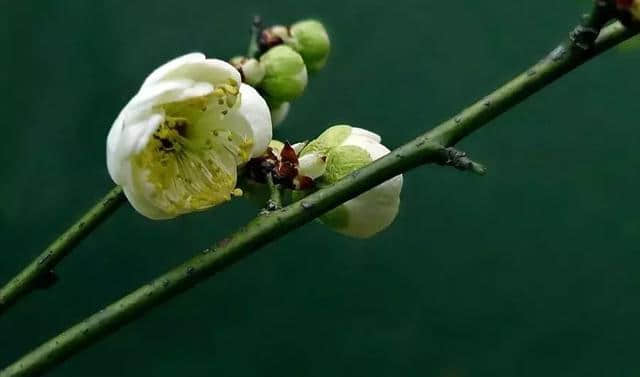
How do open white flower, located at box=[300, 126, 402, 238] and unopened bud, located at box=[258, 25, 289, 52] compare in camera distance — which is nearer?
open white flower, located at box=[300, 126, 402, 238]

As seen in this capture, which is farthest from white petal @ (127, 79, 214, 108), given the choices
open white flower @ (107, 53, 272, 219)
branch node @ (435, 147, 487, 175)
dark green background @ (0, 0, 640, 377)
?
dark green background @ (0, 0, 640, 377)

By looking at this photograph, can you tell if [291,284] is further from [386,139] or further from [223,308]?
[386,139]

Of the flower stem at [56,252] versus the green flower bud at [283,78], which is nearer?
the flower stem at [56,252]

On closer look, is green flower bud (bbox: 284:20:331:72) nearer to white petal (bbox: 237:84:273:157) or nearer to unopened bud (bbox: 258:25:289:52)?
unopened bud (bbox: 258:25:289:52)

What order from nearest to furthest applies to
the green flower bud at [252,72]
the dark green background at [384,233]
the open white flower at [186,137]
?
1. the open white flower at [186,137]
2. the green flower bud at [252,72]
3. the dark green background at [384,233]


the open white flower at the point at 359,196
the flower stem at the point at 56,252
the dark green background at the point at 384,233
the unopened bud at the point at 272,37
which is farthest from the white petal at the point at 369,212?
the dark green background at the point at 384,233

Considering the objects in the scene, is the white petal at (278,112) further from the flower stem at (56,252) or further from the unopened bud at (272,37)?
the flower stem at (56,252)

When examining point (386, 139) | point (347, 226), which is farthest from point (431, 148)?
point (386, 139)
